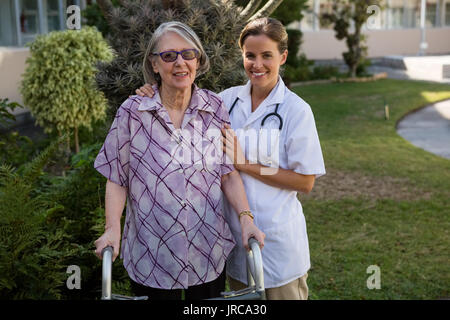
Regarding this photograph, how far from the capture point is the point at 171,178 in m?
2.50

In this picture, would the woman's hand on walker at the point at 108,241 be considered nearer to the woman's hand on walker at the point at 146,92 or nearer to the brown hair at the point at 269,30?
the woman's hand on walker at the point at 146,92

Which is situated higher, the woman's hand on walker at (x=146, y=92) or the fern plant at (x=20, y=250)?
the woman's hand on walker at (x=146, y=92)

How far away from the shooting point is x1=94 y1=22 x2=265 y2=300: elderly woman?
2498mm

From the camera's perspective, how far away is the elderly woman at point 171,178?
2.50 metres

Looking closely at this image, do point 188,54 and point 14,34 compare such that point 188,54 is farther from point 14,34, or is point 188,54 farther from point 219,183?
point 14,34

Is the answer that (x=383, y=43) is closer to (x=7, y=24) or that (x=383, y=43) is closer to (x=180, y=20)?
(x=7, y=24)

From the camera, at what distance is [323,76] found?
1988 centimetres

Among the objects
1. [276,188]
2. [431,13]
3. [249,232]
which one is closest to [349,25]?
[431,13]

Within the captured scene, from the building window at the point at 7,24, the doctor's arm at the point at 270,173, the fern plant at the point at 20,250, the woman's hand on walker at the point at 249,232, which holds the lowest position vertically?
the fern plant at the point at 20,250

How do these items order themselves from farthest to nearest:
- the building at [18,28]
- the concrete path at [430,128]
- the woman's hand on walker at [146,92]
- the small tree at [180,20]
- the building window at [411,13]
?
the building window at [411,13], the building at [18,28], the concrete path at [430,128], the small tree at [180,20], the woman's hand on walker at [146,92]

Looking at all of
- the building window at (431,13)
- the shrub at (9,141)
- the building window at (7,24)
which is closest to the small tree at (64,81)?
the shrub at (9,141)

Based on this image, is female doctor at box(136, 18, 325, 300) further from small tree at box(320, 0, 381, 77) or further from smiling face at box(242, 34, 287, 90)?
small tree at box(320, 0, 381, 77)

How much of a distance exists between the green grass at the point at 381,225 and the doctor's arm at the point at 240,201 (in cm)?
234

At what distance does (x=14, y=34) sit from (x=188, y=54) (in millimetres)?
11781
